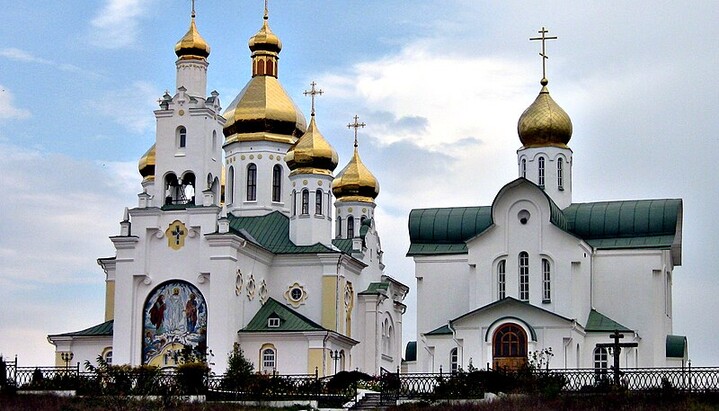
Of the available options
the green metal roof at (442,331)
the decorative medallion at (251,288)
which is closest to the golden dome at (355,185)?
the decorative medallion at (251,288)

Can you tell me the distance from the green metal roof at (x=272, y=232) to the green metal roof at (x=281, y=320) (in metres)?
2.00

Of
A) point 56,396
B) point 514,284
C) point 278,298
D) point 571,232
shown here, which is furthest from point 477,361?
point 56,396

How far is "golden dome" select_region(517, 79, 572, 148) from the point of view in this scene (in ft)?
150

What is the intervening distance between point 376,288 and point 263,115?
7139 millimetres

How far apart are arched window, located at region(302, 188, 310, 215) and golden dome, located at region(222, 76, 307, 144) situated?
9.90ft

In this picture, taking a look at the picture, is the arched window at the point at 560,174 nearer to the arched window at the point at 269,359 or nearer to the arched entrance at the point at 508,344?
the arched entrance at the point at 508,344

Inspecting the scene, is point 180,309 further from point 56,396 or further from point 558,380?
point 558,380

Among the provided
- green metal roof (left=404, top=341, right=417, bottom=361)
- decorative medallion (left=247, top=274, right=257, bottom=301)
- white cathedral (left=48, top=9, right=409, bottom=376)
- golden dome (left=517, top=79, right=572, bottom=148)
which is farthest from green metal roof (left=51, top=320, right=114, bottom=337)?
golden dome (left=517, top=79, right=572, bottom=148)

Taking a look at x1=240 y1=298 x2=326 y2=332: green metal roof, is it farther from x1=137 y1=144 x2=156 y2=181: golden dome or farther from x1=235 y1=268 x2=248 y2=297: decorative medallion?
x1=137 y1=144 x2=156 y2=181: golden dome

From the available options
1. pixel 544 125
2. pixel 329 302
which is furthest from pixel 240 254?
pixel 544 125

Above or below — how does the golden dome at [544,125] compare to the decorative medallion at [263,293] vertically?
above

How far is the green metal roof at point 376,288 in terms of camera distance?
51284 millimetres

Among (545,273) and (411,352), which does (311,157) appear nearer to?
(411,352)

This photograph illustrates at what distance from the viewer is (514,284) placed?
42.6 meters
